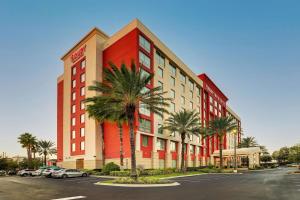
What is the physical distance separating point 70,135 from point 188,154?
2927 cm

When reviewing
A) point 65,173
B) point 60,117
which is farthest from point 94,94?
point 60,117

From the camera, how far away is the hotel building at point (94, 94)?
50.8 m

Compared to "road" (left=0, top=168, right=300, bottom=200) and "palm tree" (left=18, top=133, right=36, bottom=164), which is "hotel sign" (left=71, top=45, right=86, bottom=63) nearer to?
"palm tree" (left=18, top=133, right=36, bottom=164)

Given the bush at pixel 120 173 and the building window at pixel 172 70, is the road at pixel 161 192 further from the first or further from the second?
the building window at pixel 172 70

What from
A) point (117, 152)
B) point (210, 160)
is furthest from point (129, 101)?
point (210, 160)

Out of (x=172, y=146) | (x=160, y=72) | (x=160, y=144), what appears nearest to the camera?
(x=160, y=144)

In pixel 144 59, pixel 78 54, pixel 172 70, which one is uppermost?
pixel 78 54

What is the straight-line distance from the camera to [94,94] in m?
54.6

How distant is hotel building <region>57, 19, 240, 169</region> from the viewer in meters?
50.8

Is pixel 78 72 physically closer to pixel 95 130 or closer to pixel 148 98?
pixel 95 130

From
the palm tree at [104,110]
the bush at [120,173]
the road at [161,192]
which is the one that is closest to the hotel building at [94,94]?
the bush at [120,173]

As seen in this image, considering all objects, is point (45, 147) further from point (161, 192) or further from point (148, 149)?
point (161, 192)

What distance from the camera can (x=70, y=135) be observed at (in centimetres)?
6325

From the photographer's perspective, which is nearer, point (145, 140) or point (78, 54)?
point (145, 140)
